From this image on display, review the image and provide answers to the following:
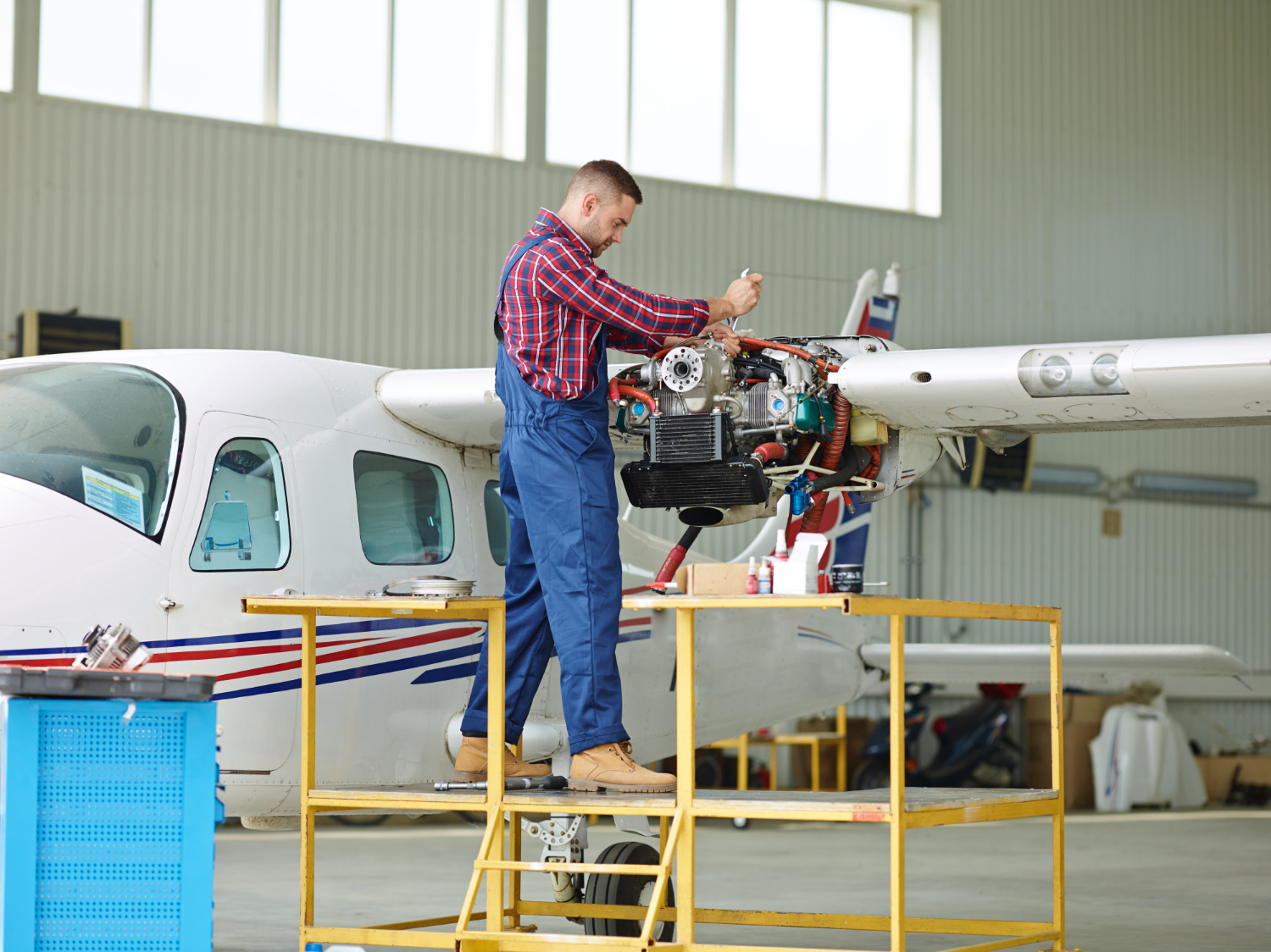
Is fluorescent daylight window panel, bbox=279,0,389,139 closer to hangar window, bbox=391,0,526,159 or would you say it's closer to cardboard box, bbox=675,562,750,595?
hangar window, bbox=391,0,526,159

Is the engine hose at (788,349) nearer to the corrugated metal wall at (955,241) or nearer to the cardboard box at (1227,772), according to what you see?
the corrugated metal wall at (955,241)

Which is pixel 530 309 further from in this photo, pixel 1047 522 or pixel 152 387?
pixel 1047 522

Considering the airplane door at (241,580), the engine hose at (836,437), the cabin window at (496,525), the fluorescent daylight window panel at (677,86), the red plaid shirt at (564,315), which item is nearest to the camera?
the red plaid shirt at (564,315)

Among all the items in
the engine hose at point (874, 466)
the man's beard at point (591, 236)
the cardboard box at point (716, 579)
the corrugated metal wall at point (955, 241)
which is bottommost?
the cardboard box at point (716, 579)

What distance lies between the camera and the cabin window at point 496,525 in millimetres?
6504

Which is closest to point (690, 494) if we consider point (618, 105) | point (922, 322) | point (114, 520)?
point (114, 520)

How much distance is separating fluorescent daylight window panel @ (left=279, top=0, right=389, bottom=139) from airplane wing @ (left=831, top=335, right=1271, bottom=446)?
35.5ft

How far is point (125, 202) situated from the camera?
563 inches

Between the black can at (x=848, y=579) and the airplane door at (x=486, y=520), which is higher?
the airplane door at (x=486, y=520)

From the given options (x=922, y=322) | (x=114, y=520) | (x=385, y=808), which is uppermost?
(x=922, y=322)

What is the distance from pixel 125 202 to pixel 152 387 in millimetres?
9563

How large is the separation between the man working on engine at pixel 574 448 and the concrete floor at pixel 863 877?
9.50 ft

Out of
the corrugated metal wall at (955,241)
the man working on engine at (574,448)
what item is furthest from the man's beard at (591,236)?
the corrugated metal wall at (955,241)

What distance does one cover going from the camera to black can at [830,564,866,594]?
4.44 meters
